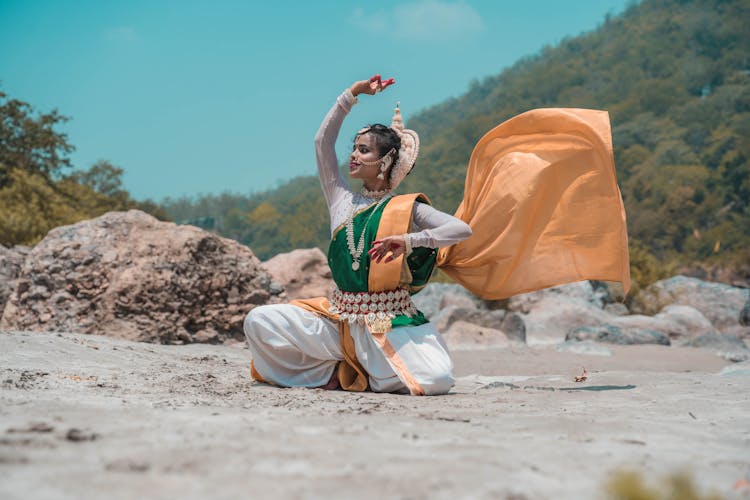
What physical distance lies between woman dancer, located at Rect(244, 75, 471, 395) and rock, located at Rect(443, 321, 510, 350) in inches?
211

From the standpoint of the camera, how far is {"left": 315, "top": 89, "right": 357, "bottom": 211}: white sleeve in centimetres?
496

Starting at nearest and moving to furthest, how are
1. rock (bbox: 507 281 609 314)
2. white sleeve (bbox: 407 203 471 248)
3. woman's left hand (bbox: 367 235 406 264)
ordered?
woman's left hand (bbox: 367 235 406 264) < white sleeve (bbox: 407 203 471 248) < rock (bbox: 507 281 609 314)

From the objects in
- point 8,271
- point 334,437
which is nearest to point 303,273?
point 8,271

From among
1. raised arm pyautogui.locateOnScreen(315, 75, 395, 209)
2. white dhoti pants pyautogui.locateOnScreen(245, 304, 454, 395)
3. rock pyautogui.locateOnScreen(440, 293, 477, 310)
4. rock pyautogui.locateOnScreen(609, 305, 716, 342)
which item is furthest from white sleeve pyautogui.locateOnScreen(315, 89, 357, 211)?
rock pyautogui.locateOnScreen(440, 293, 477, 310)

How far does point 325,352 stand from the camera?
4633 millimetres

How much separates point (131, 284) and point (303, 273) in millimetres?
2867

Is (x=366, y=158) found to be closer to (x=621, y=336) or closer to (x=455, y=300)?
(x=621, y=336)

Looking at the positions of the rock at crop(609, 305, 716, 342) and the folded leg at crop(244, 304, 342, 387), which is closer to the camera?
the folded leg at crop(244, 304, 342, 387)

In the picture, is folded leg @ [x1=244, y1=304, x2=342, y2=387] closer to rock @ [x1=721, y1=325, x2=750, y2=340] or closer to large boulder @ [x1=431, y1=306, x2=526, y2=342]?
large boulder @ [x1=431, y1=306, x2=526, y2=342]

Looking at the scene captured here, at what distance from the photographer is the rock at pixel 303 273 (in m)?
9.15

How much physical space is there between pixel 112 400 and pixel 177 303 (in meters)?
3.86

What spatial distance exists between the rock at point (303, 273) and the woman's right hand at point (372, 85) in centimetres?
442

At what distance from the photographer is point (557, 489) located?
1952 mm

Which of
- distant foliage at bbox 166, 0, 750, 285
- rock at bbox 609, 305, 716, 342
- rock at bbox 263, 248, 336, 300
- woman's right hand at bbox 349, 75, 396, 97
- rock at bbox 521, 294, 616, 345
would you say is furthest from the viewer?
distant foliage at bbox 166, 0, 750, 285
